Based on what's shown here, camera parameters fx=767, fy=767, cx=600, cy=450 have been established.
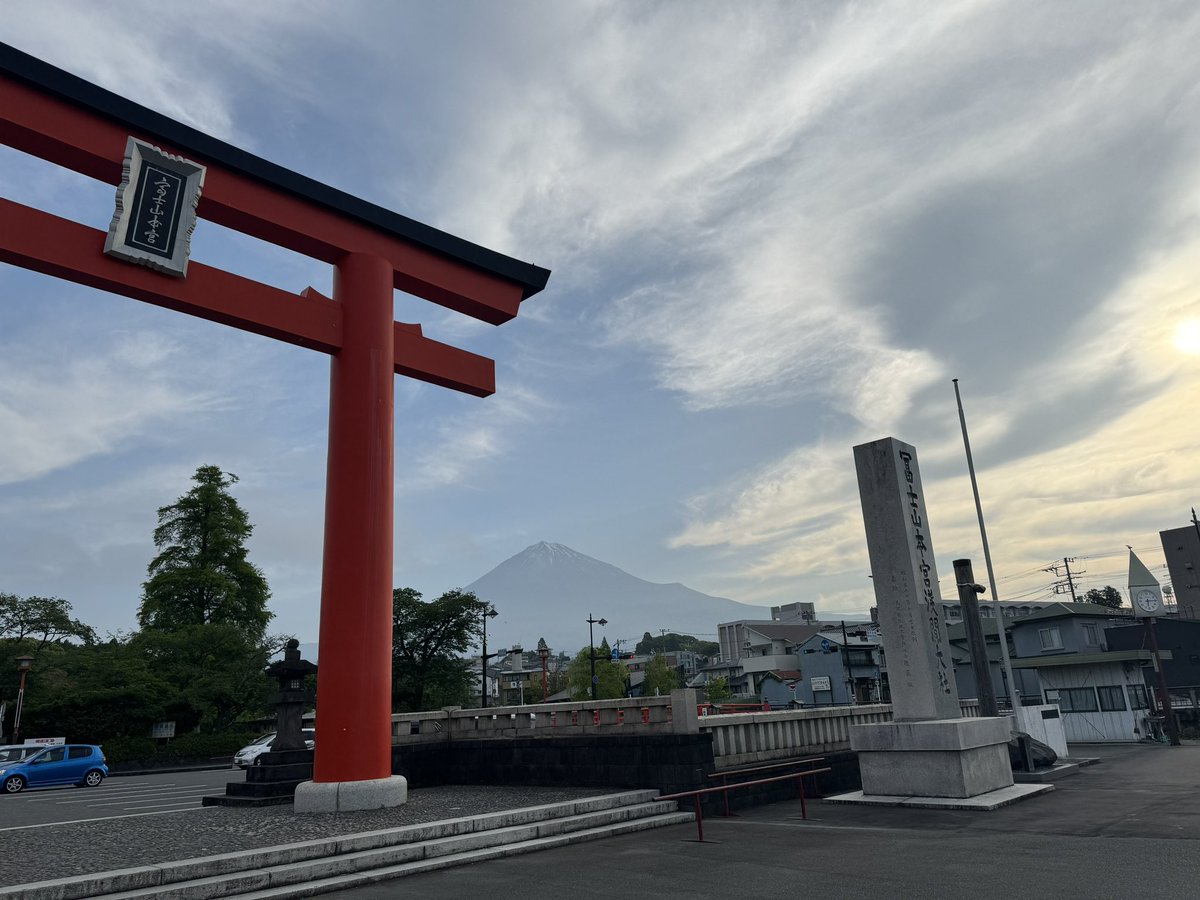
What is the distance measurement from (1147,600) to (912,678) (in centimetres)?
3710

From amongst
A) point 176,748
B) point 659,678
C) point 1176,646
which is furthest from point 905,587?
point 659,678

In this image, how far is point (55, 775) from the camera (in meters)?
24.0

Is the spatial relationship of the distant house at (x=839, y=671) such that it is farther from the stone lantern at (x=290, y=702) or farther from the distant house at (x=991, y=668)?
the stone lantern at (x=290, y=702)

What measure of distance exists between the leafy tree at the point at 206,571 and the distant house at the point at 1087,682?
134 feet

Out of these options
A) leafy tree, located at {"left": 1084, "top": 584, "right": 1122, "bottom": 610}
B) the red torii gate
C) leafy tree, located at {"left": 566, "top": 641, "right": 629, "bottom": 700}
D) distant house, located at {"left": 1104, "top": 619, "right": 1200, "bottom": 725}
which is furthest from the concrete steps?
leafy tree, located at {"left": 1084, "top": 584, "right": 1122, "bottom": 610}

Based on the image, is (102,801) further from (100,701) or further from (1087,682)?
(1087,682)

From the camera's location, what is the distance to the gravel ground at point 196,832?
867 centimetres

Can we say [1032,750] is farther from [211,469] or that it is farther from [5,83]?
[211,469]

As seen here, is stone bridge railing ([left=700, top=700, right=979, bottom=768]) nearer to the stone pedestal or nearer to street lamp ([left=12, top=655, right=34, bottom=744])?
the stone pedestal

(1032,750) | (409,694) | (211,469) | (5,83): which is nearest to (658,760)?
(1032,750)

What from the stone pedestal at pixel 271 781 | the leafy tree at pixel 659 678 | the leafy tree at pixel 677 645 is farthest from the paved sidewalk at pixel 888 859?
the leafy tree at pixel 677 645

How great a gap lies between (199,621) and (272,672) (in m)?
30.1

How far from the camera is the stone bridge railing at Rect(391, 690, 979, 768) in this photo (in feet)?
46.5

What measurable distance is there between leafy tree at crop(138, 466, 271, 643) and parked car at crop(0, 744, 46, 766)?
58.7ft
